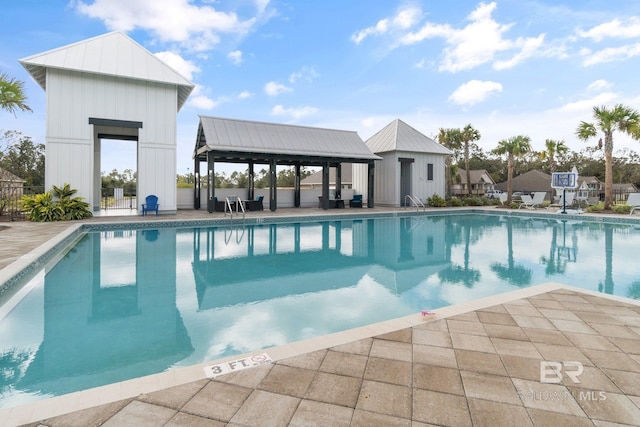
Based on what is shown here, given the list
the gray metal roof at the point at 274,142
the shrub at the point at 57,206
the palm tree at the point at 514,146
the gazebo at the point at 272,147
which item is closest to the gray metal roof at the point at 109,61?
the gray metal roof at the point at 274,142

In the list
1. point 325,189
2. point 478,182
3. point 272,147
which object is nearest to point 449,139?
point 325,189

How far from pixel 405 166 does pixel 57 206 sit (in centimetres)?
1527

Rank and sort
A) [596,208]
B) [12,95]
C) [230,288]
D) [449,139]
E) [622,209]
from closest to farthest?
[230,288] → [12,95] → [622,209] → [596,208] → [449,139]

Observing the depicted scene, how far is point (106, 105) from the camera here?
1209cm

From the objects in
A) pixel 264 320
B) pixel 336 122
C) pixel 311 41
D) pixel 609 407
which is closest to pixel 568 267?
pixel 609 407

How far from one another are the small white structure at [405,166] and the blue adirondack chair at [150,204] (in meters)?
11.4

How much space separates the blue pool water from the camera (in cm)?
304

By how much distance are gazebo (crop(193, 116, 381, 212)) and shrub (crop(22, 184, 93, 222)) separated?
4237 mm

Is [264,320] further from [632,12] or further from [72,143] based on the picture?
[632,12]

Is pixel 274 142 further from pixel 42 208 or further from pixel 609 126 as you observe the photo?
pixel 609 126

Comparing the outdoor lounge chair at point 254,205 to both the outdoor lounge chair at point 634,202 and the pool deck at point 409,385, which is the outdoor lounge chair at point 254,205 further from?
the outdoor lounge chair at point 634,202

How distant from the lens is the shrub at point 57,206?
35.7ft

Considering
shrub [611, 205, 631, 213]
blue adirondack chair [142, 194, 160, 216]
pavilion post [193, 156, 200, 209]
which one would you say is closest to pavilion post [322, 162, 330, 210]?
pavilion post [193, 156, 200, 209]

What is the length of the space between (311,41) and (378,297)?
16.2 metres
